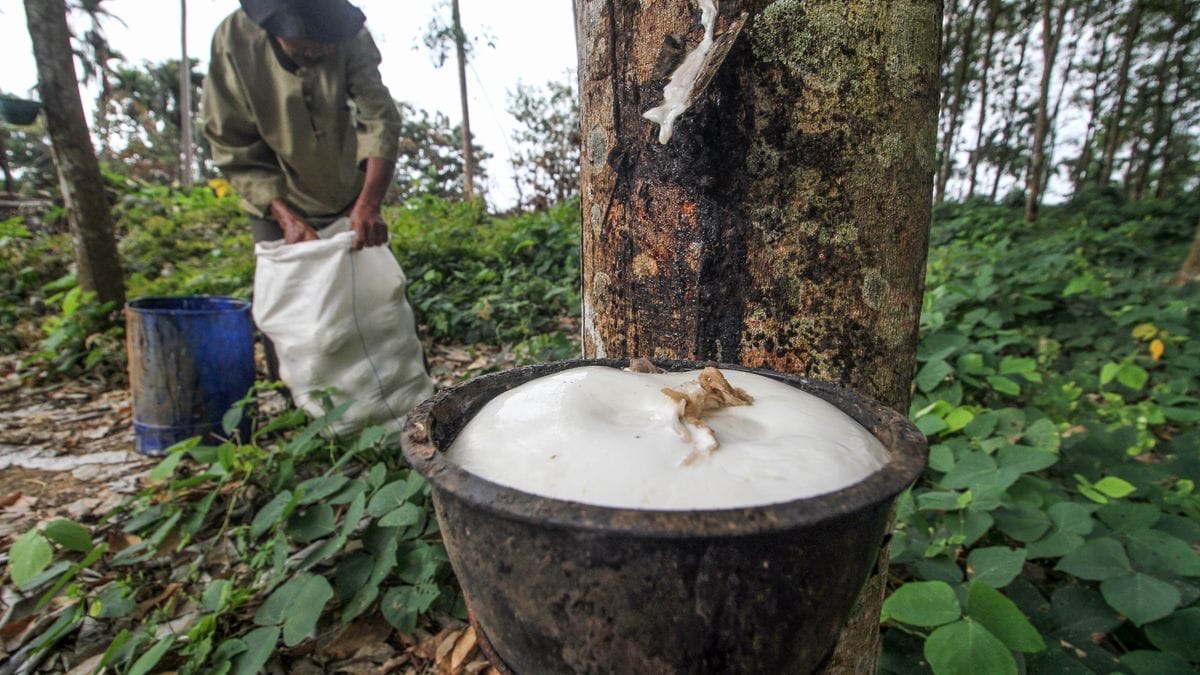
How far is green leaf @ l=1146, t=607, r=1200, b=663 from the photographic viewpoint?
1344 mm

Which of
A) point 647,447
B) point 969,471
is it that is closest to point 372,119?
point 647,447

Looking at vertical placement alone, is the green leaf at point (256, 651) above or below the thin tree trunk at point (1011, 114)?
below

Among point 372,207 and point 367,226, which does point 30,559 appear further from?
point 372,207

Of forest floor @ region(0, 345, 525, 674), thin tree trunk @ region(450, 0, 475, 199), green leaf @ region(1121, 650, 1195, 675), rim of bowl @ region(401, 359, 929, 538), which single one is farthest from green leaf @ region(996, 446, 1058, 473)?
thin tree trunk @ region(450, 0, 475, 199)

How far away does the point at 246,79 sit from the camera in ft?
8.61

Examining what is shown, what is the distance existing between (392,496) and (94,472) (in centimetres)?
202

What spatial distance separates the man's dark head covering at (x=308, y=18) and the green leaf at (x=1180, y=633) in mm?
3383

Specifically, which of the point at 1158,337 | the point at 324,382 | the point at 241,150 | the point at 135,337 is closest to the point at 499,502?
the point at 324,382

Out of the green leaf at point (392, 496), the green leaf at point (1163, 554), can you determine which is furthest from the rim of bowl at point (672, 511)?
the green leaf at point (1163, 554)

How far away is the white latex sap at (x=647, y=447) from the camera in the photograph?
0.65 m

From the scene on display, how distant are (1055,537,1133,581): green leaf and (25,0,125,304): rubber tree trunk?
5318mm

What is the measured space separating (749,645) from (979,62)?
20.1m

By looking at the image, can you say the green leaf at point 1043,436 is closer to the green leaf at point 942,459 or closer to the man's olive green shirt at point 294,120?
the green leaf at point 942,459

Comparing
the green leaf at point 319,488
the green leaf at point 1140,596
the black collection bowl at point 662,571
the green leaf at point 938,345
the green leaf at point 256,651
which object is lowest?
the green leaf at point 256,651
